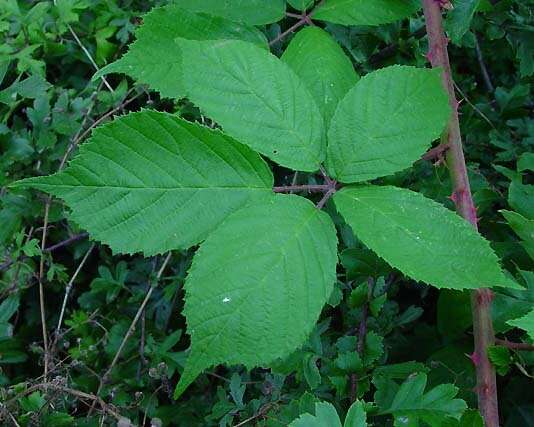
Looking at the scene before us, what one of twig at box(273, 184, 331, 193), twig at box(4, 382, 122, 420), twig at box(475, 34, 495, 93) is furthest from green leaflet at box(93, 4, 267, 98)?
twig at box(475, 34, 495, 93)

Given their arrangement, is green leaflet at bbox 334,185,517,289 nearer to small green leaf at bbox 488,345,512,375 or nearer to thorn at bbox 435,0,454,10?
small green leaf at bbox 488,345,512,375

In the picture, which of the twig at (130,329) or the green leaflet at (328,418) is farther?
the twig at (130,329)

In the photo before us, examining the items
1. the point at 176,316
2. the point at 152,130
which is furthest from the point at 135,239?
the point at 176,316

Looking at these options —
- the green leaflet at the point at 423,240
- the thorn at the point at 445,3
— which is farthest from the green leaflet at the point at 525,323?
the thorn at the point at 445,3

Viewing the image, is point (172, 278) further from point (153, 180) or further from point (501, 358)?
point (501, 358)

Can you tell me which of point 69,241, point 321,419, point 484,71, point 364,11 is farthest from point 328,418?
point 484,71

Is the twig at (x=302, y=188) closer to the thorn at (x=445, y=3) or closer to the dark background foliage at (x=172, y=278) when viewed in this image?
the dark background foliage at (x=172, y=278)
